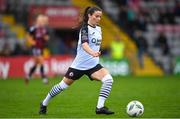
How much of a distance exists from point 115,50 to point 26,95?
16.1 meters

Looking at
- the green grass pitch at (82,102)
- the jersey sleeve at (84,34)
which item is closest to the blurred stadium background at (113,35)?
the green grass pitch at (82,102)

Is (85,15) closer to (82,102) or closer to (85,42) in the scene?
(85,42)

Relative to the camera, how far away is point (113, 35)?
37969 millimetres

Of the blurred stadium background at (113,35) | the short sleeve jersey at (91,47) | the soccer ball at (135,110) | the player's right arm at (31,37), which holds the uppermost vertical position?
the short sleeve jersey at (91,47)

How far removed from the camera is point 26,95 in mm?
20672

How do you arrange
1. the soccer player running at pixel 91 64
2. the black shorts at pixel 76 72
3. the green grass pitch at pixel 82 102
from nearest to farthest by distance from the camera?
the soccer player running at pixel 91 64 → the black shorts at pixel 76 72 → the green grass pitch at pixel 82 102

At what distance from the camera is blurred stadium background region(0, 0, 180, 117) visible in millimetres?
34406

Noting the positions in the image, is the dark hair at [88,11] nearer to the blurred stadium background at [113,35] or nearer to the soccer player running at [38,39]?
the soccer player running at [38,39]

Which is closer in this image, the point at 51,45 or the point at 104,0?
the point at 51,45

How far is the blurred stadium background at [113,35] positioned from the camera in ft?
113

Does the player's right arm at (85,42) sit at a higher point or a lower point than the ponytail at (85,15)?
lower

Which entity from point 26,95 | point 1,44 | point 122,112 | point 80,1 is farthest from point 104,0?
point 122,112

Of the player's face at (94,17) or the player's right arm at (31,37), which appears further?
the player's right arm at (31,37)

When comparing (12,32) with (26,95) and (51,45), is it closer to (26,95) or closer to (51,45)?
(51,45)
